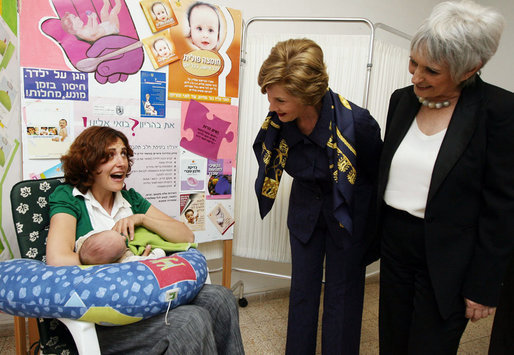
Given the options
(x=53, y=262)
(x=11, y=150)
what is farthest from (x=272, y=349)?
(x=11, y=150)

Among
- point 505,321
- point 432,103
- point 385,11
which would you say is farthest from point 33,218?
point 385,11

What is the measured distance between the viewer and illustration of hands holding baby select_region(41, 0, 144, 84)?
1442 millimetres

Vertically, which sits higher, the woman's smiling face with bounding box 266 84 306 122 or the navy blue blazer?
the woman's smiling face with bounding box 266 84 306 122

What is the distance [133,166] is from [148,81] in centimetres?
42

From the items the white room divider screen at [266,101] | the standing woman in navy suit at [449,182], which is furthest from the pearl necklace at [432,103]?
the white room divider screen at [266,101]

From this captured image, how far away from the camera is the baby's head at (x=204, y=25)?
1.71m

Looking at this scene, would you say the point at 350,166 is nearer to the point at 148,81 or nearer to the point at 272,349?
the point at 148,81

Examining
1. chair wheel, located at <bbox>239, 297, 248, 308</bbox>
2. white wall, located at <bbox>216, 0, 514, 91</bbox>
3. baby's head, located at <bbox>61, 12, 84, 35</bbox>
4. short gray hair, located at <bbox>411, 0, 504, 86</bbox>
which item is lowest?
chair wheel, located at <bbox>239, 297, 248, 308</bbox>

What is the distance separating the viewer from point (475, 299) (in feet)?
3.51

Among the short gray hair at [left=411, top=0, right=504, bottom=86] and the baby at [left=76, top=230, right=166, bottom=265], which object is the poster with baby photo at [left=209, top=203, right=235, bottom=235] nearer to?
the baby at [left=76, top=230, right=166, bottom=265]

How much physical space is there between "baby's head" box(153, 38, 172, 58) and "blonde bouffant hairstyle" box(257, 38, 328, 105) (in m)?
0.61

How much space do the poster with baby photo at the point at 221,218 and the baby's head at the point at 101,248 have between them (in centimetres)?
77

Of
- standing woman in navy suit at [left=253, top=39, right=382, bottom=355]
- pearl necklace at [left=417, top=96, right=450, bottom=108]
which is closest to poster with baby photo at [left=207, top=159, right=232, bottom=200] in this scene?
standing woman in navy suit at [left=253, top=39, right=382, bottom=355]

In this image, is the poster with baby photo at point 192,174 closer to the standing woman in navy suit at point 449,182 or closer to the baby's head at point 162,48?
the baby's head at point 162,48
